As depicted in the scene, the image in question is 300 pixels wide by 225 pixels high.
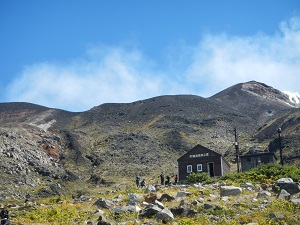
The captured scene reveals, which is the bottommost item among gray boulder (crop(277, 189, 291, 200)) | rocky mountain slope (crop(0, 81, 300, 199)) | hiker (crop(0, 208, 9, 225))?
hiker (crop(0, 208, 9, 225))

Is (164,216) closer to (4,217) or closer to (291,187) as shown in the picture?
(4,217)

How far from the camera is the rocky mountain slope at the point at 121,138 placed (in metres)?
69.6

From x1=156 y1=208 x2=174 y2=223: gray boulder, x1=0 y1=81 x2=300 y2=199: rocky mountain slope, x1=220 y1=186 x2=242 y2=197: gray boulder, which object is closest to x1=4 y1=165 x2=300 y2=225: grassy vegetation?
x1=156 y1=208 x2=174 y2=223: gray boulder

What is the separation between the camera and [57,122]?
133 meters

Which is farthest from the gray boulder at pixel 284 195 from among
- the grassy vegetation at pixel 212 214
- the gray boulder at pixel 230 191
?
the gray boulder at pixel 230 191

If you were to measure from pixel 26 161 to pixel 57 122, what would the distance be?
6523cm

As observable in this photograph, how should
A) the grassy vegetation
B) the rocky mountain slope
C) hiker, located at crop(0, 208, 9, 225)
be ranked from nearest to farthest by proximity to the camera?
the grassy vegetation → hiker, located at crop(0, 208, 9, 225) → the rocky mountain slope

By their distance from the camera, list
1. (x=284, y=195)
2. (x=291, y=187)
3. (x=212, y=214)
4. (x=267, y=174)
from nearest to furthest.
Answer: (x=212, y=214)
(x=284, y=195)
(x=291, y=187)
(x=267, y=174)

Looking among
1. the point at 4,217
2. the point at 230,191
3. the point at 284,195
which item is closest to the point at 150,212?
the point at 230,191

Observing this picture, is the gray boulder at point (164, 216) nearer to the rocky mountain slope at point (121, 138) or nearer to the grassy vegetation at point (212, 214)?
the grassy vegetation at point (212, 214)

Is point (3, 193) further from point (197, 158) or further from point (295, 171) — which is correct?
point (295, 171)

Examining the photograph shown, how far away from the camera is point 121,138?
101m

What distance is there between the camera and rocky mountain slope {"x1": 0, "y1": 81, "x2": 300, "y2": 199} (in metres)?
69.6

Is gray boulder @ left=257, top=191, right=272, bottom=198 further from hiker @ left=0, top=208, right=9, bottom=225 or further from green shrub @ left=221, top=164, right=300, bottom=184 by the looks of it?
hiker @ left=0, top=208, right=9, bottom=225
